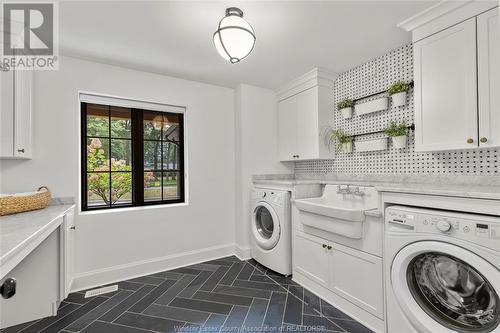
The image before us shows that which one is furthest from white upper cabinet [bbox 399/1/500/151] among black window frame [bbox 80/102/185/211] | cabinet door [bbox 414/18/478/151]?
black window frame [bbox 80/102/185/211]

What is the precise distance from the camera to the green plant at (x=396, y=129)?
215cm

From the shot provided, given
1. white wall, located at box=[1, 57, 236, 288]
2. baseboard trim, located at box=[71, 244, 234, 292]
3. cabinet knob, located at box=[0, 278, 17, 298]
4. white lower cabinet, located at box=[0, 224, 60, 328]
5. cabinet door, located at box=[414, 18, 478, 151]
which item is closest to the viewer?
cabinet knob, located at box=[0, 278, 17, 298]

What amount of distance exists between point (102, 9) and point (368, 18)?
2.04m

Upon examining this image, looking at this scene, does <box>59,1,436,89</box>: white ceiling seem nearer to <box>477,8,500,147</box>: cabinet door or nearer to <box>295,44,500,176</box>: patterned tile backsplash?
<box>295,44,500,176</box>: patterned tile backsplash

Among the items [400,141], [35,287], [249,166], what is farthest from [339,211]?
[35,287]

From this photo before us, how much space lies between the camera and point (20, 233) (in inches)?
46.9

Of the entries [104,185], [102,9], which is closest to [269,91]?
[102,9]

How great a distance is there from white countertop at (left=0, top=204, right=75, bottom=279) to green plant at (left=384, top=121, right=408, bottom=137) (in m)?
2.75

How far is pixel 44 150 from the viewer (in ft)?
7.37

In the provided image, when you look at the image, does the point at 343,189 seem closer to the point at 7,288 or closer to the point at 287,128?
the point at 287,128

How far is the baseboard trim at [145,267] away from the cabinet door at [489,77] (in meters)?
2.90

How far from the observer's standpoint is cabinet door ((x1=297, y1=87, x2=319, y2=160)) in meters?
2.83

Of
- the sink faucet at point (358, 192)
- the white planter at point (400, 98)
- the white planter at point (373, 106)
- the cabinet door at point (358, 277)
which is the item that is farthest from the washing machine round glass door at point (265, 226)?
the white planter at point (400, 98)

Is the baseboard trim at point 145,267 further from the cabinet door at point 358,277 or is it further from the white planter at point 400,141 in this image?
the white planter at point 400,141
